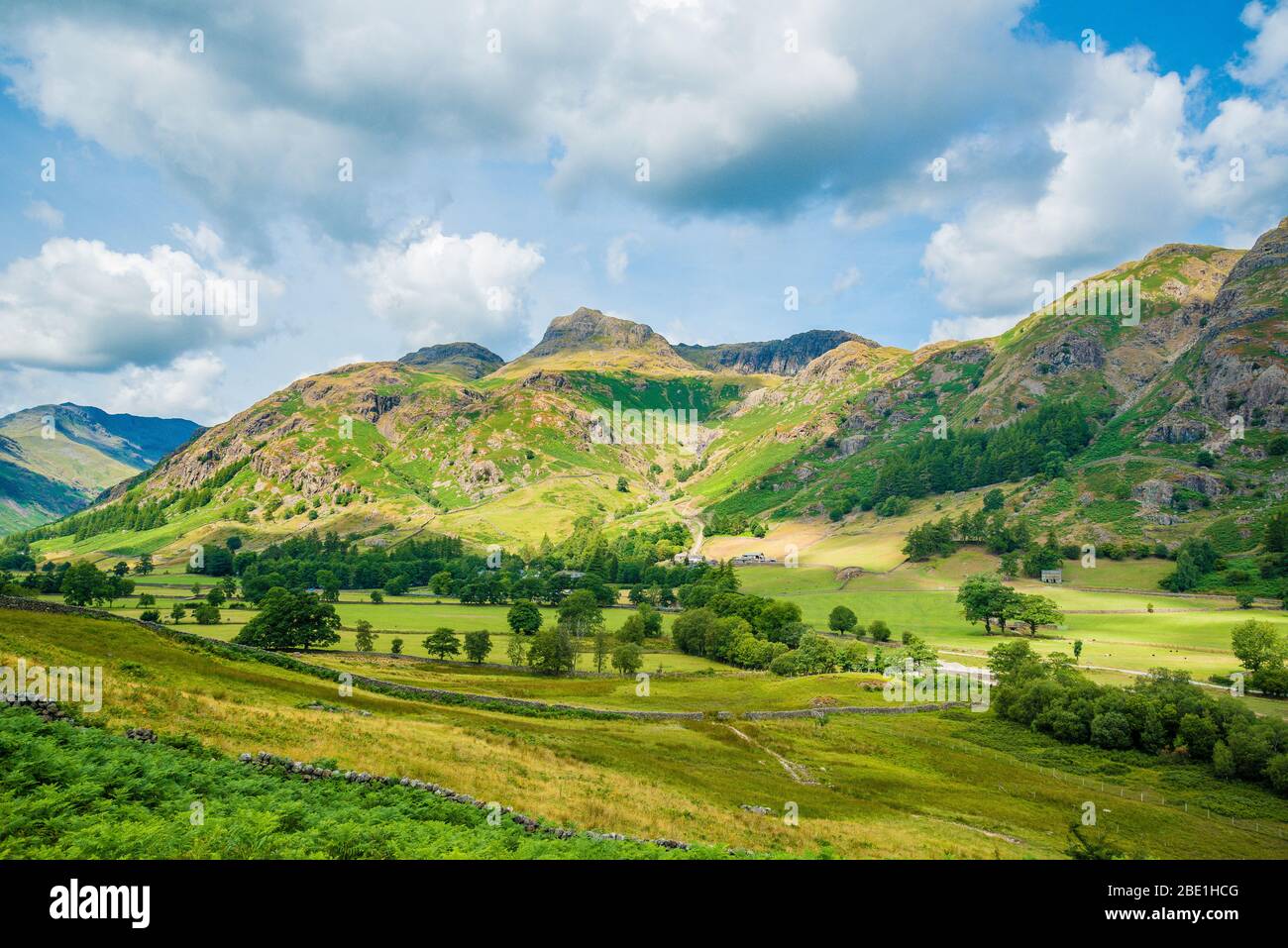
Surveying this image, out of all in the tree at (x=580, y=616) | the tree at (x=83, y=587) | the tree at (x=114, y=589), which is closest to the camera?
the tree at (x=83, y=587)

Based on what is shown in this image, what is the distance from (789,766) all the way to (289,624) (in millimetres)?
88104

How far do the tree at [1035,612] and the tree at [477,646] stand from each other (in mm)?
114707

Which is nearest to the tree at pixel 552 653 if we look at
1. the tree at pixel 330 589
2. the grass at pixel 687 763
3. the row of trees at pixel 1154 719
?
the grass at pixel 687 763

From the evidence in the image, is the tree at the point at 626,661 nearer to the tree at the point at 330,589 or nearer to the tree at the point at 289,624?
the tree at the point at 289,624

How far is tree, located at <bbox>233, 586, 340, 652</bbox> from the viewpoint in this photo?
342 feet

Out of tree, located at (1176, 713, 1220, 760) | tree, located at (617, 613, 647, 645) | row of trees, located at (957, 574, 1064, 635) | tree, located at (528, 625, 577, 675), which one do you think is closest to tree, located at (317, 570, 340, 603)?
tree, located at (617, 613, 647, 645)

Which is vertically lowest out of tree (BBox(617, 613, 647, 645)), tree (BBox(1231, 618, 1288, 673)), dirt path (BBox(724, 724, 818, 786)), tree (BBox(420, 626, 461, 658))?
tree (BBox(617, 613, 647, 645))

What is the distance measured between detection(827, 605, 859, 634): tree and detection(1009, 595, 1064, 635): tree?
34.8m

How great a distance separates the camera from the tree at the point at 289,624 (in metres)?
104

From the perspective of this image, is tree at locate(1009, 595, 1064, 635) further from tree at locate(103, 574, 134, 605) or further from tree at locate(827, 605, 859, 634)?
tree at locate(103, 574, 134, 605)
